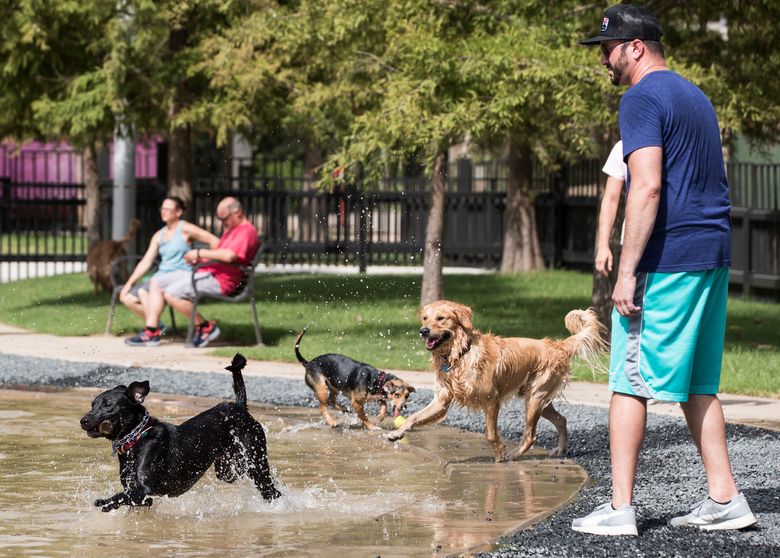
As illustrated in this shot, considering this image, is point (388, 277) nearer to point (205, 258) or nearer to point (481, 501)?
point (205, 258)

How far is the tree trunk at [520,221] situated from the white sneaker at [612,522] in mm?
18992

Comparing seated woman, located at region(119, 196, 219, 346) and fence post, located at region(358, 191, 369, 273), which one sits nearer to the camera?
seated woman, located at region(119, 196, 219, 346)

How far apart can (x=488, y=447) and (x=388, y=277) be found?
52.3ft

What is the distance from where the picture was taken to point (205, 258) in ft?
45.4

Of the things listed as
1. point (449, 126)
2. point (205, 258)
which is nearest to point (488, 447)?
point (449, 126)

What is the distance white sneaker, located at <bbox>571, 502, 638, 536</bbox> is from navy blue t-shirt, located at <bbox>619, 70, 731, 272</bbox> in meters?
1.04

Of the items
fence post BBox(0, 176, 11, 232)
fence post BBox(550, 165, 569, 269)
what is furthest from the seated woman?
fence post BBox(550, 165, 569, 269)

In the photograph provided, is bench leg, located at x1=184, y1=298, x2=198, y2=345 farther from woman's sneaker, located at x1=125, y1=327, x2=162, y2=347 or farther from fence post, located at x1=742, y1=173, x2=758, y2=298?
fence post, located at x1=742, y1=173, x2=758, y2=298

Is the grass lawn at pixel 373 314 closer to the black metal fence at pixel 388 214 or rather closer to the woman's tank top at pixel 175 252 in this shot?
the woman's tank top at pixel 175 252

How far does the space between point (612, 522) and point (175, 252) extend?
9279 mm

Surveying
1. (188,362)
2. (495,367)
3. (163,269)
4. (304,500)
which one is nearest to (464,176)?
(163,269)

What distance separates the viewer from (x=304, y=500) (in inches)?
279

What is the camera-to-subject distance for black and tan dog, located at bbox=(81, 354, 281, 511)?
258 inches

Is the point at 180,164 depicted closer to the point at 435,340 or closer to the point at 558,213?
the point at 558,213
